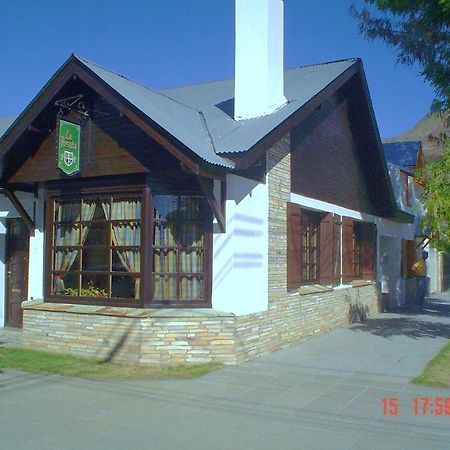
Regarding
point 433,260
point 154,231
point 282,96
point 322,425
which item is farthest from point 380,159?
point 433,260

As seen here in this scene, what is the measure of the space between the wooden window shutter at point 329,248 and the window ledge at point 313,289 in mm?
228

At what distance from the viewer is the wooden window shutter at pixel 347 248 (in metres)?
14.5

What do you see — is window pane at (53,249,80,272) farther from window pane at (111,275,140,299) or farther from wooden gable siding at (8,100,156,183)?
wooden gable siding at (8,100,156,183)

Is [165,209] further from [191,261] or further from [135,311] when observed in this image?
[135,311]

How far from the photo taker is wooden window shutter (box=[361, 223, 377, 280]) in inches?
659

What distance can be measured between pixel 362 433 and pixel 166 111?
6.19 meters

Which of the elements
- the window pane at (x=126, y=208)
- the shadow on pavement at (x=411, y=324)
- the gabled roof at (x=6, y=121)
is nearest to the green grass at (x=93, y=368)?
the window pane at (x=126, y=208)

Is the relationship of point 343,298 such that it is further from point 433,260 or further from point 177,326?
point 433,260

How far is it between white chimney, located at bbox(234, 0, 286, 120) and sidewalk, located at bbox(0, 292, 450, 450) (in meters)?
4.51

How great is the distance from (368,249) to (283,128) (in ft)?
26.3

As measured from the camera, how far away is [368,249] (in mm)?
16891

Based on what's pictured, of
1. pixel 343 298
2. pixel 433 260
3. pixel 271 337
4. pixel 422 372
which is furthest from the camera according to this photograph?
pixel 433 260

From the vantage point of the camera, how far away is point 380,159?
52.3ft

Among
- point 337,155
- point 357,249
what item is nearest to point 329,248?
point 337,155
